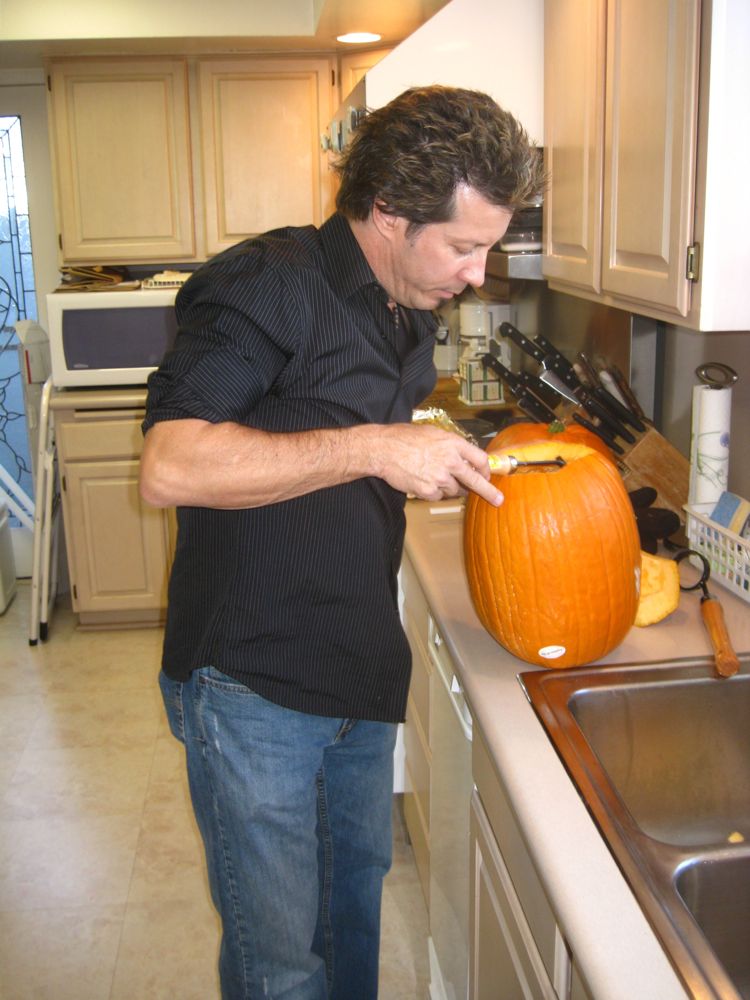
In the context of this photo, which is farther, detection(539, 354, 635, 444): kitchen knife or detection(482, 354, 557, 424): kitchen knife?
detection(482, 354, 557, 424): kitchen knife

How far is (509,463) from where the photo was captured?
129 cm

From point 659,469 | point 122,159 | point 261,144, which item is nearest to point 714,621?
point 659,469

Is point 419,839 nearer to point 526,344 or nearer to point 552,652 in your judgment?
point 552,652

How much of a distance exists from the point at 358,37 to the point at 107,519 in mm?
1871

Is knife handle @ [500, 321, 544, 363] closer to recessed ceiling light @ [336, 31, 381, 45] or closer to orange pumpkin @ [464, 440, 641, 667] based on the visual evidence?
orange pumpkin @ [464, 440, 641, 667]

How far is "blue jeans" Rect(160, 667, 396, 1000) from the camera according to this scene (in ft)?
4.01

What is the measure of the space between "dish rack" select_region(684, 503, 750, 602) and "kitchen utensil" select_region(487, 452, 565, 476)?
1.10ft

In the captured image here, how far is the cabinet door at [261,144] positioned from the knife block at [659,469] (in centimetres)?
204

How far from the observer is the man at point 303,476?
3.54 ft

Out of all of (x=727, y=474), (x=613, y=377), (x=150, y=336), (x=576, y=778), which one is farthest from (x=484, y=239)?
(x=150, y=336)

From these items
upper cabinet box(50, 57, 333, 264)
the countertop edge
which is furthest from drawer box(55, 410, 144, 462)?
the countertop edge

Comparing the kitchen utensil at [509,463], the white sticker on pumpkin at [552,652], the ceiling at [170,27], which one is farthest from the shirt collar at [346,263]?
the ceiling at [170,27]

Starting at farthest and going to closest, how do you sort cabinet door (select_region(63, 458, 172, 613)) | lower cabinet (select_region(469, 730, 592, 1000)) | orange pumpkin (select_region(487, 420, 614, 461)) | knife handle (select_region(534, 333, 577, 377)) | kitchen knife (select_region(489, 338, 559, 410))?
cabinet door (select_region(63, 458, 172, 613)) < kitchen knife (select_region(489, 338, 559, 410)) < knife handle (select_region(534, 333, 577, 377)) < orange pumpkin (select_region(487, 420, 614, 461)) < lower cabinet (select_region(469, 730, 592, 1000))

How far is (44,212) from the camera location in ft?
12.7
